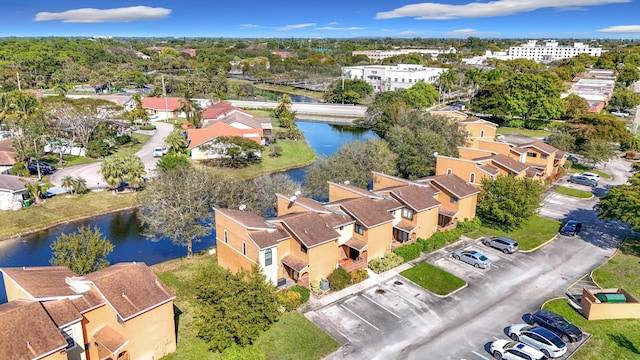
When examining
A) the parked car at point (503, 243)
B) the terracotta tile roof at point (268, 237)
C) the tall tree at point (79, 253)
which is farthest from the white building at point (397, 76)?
the tall tree at point (79, 253)

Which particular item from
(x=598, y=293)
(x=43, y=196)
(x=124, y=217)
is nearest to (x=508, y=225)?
(x=598, y=293)

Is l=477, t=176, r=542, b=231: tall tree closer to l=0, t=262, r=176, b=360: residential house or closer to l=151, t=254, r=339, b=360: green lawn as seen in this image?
l=151, t=254, r=339, b=360: green lawn

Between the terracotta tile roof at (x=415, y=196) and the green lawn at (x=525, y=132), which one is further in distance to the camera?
the green lawn at (x=525, y=132)

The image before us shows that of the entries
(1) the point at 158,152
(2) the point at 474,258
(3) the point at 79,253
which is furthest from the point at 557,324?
(1) the point at 158,152

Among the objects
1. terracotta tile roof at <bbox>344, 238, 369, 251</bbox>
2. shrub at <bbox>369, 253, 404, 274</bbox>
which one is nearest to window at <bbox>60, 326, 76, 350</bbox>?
terracotta tile roof at <bbox>344, 238, 369, 251</bbox>

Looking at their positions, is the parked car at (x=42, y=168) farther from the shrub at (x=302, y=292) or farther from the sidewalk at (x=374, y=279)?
the sidewalk at (x=374, y=279)

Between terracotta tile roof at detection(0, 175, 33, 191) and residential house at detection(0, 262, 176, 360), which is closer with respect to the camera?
residential house at detection(0, 262, 176, 360)
